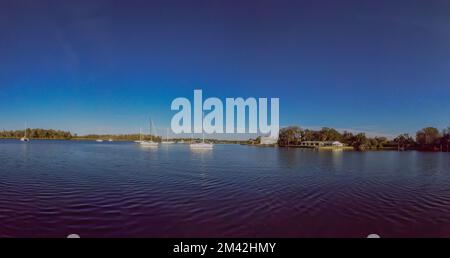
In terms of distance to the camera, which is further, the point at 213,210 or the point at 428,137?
the point at 428,137

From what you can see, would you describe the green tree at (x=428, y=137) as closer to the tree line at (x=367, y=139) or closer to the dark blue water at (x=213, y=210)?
the tree line at (x=367, y=139)

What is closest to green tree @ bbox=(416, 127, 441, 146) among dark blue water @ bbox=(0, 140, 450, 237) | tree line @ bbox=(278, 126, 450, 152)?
tree line @ bbox=(278, 126, 450, 152)

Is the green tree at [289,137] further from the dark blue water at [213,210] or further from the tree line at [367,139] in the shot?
the dark blue water at [213,210]

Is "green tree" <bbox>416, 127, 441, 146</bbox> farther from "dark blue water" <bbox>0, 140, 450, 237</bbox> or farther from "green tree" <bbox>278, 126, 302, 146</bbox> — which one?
"dark blue water" <bbox>0, 140, 450, 237</bbox>

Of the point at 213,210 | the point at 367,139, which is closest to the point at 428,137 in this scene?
the point at 367,139

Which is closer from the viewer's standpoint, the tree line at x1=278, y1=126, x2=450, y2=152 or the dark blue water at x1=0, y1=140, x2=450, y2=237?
the dark blue water at x1=0, y1=140, x2=450, y2=237

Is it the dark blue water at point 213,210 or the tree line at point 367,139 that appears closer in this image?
the dark blue water at point 213,210

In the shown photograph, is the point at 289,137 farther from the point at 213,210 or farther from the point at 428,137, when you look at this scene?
the point at 213,210

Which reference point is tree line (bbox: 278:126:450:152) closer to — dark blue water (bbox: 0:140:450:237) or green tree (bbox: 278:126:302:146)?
green tree (bbox: 278:126:302:146)

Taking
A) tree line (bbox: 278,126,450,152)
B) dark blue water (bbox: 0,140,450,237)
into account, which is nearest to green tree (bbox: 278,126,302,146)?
tree line (bbox: 278,126,450,152)

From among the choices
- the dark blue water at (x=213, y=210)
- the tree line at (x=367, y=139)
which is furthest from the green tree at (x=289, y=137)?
the dark blue water at (x=213, y=210)

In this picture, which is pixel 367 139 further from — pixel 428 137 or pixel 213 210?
pixel 213 210
